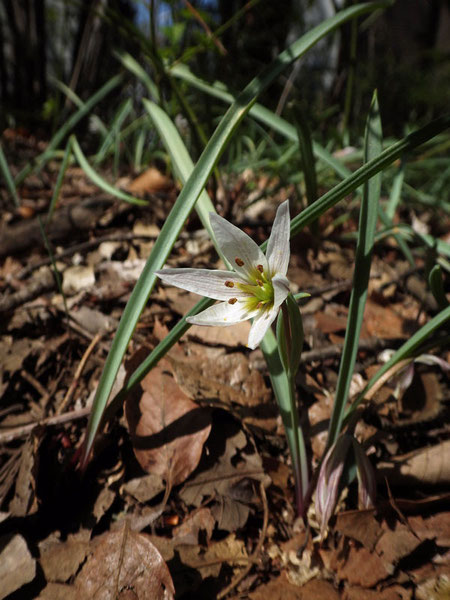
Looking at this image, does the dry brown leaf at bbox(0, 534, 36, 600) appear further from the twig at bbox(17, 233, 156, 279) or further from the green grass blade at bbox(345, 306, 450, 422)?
the twig at bbox(17, 233, 156, 279)

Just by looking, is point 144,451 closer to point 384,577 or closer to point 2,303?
point 384,577

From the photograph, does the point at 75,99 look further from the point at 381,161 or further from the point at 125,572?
the point at 125,572

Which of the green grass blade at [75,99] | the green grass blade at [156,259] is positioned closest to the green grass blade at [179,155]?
the green grass blade at [156,259]

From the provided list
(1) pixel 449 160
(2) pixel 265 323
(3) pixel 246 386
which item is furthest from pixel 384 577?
(1) pixel 449 160

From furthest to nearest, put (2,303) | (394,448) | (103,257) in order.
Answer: (103,257), (2,303), (394,448)

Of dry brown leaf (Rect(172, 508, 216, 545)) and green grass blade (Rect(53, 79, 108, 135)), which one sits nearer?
dry brown leaf (Rect(172, 508, 216, 545))

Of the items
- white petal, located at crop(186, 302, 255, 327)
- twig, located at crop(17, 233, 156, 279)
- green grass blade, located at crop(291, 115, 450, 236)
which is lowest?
twig, located at crop(17, 233, 156, 279)

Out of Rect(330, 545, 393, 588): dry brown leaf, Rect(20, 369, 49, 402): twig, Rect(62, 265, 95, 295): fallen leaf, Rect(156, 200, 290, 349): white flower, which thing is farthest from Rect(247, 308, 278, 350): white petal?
Rect(62, 265, 95, 295): fallen leaf
